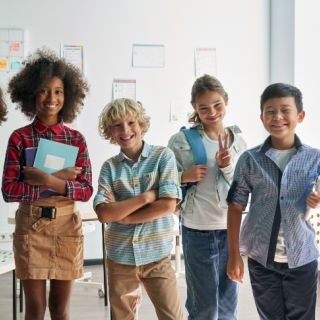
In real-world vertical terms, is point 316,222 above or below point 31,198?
below

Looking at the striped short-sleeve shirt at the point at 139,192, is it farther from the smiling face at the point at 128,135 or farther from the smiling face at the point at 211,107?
the smiling face at the point at 211,107

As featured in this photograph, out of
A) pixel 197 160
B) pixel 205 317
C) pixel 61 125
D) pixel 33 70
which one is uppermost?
pixel 33 70

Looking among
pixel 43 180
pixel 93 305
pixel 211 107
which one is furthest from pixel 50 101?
pixel 93 305

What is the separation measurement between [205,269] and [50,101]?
90 centimetres

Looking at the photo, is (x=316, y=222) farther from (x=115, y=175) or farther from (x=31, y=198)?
(x=31, y=198)

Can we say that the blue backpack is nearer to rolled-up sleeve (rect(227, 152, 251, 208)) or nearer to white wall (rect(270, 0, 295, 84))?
rolled-up sleeve (rect(227, 152, 251, 208))

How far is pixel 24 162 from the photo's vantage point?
1493 mm

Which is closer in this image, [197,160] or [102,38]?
[197,160]

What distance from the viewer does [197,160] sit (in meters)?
1.61

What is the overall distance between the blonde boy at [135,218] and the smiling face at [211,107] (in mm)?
249

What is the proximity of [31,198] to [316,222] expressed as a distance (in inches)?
83.0

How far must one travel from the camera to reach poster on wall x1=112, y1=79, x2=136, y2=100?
3611 millimetres

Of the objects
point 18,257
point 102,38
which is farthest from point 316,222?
point 102,38

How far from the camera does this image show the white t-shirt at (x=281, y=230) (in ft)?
4.40
